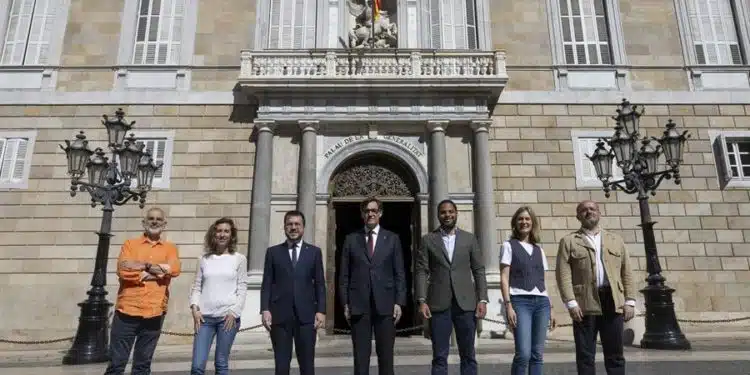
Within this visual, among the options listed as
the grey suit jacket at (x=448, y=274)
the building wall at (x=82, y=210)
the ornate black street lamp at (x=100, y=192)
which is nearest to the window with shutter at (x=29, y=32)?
the building wall at (x=82, y=210)

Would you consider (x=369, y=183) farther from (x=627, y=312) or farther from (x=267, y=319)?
(x=627, y=312)

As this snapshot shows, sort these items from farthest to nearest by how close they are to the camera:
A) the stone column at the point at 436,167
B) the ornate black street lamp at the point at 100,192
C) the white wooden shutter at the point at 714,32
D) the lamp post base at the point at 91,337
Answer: the white wooden shutter at the point at 714,32, the stone column at the point at 436,167, the ornate black street lamp at the point at 100,192, the lamp post base at the point at 91,337

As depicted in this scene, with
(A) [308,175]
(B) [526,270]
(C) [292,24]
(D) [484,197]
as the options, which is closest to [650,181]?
(D) [484,197]

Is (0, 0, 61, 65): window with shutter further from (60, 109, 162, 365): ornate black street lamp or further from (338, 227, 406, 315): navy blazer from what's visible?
(338, 227, 406, 315): navy blazer

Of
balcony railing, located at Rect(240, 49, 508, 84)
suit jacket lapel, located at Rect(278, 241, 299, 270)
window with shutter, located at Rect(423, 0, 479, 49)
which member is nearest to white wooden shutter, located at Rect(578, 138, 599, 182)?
balcony railing, located at Rect(240, 49, 508, 84)

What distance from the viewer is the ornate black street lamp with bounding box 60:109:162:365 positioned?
9039 mm

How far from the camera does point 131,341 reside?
4.92 metres

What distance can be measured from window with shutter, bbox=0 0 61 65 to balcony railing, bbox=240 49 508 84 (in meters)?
6.18

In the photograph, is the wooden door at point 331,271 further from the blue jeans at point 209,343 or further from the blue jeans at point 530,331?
the blue jeans at point 530,331

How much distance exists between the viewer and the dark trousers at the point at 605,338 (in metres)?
4.68

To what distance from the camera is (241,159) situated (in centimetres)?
1380

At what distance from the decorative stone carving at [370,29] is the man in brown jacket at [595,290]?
35.2 feet

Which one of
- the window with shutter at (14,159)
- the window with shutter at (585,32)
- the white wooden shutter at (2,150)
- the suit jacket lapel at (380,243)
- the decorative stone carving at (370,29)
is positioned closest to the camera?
the suit jacket lapel at (380,243)

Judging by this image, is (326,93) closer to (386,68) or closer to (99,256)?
(386,68)
